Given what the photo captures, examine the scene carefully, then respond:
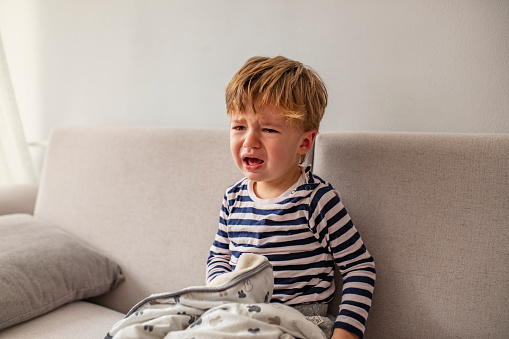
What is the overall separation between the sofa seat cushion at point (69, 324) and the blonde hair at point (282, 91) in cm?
→ 67

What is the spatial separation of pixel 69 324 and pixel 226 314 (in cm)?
59

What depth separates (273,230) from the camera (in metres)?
1.03

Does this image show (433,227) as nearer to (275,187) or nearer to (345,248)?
(345,248)

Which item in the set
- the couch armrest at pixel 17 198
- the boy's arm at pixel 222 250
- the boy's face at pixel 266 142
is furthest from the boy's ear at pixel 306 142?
the couch armrest at pixel 17 198

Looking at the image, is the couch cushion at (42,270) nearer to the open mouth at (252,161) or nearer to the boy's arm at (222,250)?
the boy's arm at (222,250)

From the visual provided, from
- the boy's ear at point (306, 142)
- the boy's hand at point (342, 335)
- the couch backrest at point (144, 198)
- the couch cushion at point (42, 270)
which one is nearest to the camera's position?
the boy's hand at point (342, 335)

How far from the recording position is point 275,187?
42.5 inches

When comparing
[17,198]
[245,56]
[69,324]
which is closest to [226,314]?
[69,324]

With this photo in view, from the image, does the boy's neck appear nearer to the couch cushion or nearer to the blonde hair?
the blonde hair

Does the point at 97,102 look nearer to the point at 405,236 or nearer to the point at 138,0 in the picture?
the point at 138,0

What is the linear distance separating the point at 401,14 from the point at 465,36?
0.17 metres

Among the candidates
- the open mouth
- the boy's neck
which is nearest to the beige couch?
the boy's neck

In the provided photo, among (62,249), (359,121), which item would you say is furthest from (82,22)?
(359,121)

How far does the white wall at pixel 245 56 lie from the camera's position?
1.11 m
